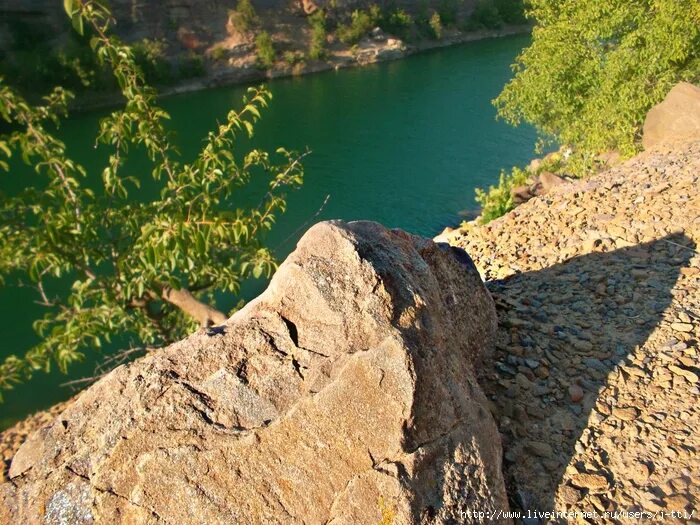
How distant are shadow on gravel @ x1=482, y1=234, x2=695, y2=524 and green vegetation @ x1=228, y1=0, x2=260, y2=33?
123ft

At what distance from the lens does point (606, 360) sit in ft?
13.7

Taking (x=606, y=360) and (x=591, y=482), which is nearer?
(x=591, y=482)

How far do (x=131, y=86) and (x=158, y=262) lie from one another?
5.02 feet

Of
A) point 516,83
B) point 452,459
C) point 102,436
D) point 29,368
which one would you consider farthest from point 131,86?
point 516,83

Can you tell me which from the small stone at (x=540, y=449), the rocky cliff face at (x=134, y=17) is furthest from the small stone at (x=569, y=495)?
the rocky cliff face at (x=134, y=17)

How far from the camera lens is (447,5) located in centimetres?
4631

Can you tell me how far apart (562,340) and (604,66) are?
10520 millimetres

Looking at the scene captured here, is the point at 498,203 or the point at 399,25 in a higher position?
the point at 399,25

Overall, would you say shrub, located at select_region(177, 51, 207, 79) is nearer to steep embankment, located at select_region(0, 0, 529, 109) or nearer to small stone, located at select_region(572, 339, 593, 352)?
steep embankment, located at select_region(0, 0, 529, 109)

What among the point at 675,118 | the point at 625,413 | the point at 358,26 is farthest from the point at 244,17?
the point at 625,413

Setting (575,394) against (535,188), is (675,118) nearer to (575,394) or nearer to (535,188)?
(535,188)

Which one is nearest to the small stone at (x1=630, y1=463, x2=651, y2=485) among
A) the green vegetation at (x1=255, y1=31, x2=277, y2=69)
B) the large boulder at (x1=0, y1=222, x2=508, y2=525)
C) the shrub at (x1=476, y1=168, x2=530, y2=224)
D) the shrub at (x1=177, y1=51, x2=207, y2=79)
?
the large boulder at (x1=0, y1=222, x2=508, y2=525)

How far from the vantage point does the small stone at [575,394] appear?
12.5 ft

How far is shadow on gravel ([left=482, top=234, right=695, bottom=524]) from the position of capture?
3441 millimetres
